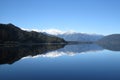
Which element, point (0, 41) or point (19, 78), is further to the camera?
point (0, 41)

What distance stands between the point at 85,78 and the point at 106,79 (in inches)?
114

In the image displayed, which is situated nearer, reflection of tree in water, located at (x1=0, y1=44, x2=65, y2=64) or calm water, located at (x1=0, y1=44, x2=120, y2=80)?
calm water, located at (x1=0, y1=44, x2=120, y2=80)

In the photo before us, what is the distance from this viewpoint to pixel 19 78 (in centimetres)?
2878

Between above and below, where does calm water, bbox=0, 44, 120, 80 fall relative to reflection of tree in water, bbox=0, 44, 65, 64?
below

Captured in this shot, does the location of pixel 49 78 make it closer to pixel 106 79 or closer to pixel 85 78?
pixel 85 78

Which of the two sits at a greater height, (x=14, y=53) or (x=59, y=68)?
(x=14, y=53)

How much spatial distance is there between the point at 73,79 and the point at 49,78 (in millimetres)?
3476

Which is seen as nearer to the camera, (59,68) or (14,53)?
(59,68)

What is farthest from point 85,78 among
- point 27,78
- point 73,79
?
point 27,78

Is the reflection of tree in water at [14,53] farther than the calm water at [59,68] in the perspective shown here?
Yes

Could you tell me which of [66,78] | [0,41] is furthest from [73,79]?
[0,41]

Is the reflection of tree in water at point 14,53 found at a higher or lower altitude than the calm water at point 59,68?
higher

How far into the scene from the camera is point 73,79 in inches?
1105

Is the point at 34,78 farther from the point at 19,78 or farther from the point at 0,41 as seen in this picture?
the point at 0,41
